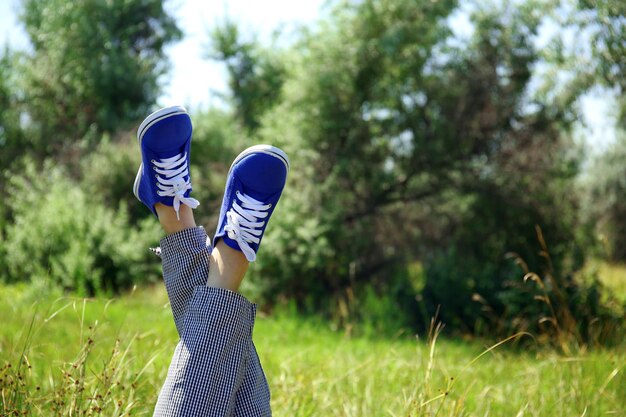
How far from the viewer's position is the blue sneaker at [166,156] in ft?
7.41

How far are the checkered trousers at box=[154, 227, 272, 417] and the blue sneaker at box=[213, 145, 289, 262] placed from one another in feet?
0.46

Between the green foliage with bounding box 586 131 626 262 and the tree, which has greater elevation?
the tree

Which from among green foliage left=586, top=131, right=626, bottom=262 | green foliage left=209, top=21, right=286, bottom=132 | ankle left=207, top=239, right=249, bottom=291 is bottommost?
green foliage left=586, top=131, right=626, bottom=262

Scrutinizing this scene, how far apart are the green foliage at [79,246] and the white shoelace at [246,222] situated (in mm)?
6129

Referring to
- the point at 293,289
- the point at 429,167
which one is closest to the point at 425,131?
the point at 429,167

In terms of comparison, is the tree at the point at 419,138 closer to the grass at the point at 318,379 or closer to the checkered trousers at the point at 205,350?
the grass at the point at 318,379

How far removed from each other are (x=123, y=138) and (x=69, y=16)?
14.4 ft

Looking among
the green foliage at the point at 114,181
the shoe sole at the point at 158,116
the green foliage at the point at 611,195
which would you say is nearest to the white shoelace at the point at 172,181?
the shoe sole at the point at 158,116

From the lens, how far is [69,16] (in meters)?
13.4

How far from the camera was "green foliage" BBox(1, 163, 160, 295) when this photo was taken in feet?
26.6

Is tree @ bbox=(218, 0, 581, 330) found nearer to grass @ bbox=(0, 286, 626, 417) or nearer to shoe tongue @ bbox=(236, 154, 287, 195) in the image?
grass @ bbox=(0, 286, 626, 417)

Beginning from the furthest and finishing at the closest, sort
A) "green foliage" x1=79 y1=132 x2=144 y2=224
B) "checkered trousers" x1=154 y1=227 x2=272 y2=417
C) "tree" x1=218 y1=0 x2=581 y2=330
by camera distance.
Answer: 1. "green foliage" x1=79 y1=132 x2=144 y2=224
2. "tree" x1=218 y1=0 x2=581 y2=330
3. "checkered trousers" x1=154 y1=227 x2=272 y2=417

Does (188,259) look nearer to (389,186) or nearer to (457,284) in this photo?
(457,284)

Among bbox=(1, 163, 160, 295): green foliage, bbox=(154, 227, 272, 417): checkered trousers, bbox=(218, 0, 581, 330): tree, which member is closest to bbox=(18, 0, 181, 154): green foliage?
bbox=(1, 163, 160, 295): green foliage
